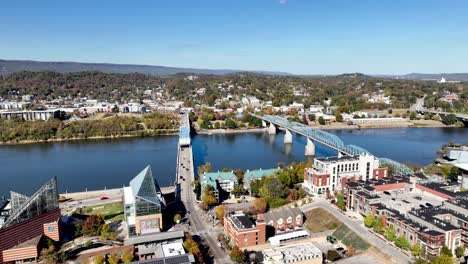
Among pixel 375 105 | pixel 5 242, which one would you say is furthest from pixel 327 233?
pixel 375 105

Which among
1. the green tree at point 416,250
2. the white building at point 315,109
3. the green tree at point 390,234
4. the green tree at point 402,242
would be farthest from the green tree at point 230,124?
the green tree at point 416,250

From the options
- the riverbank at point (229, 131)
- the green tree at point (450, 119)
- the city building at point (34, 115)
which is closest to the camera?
the riverbank at point (229, 131)

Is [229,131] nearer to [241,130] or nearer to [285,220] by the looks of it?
[241,130]

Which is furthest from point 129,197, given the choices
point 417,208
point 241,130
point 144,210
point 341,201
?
point 241,130

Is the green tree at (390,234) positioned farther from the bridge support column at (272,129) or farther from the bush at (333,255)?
the bridge support column at (272,129)

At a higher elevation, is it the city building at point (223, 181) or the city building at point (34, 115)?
the city building at point (34, 115)

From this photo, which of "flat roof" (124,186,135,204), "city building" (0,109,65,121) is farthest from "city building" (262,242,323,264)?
"city building" (0,109,65,121)

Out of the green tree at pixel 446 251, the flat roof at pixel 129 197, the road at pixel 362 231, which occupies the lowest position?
the road at pixel 362 231
